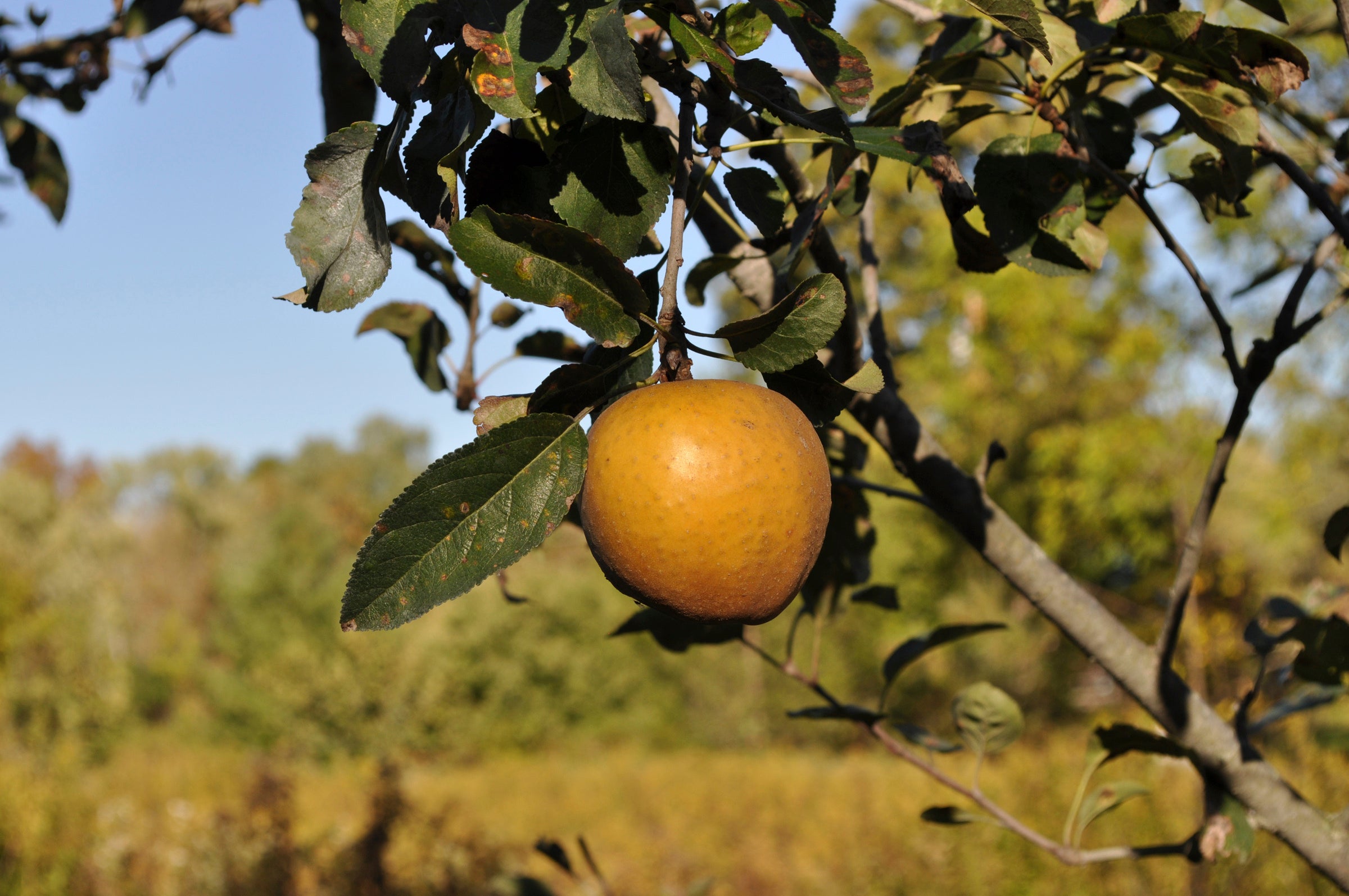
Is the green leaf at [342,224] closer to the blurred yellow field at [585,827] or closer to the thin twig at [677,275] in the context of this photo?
the thin twig at [677,275]

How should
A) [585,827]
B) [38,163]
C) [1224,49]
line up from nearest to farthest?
[1224,49]
[38,163]
[585,827]

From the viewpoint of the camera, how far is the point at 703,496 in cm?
43

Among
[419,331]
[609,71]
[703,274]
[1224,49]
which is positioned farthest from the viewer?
[419,331]

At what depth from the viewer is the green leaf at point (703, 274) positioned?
687 mm

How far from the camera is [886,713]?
2.95ft

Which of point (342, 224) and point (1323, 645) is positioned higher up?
A: point (342, 224)

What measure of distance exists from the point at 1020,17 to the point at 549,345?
0.62 meters

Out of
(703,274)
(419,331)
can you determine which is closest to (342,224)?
(703,274)

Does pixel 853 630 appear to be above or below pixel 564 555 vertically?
above

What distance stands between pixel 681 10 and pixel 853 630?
8.85 metres

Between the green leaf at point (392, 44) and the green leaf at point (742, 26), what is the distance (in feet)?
0.47

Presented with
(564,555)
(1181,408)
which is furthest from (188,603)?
(1181,408)

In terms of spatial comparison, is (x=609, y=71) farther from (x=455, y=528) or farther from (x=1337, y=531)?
(x=1337, y=531)

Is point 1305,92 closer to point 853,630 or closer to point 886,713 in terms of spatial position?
point 853,630
